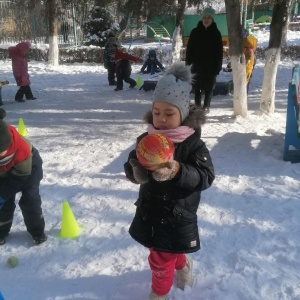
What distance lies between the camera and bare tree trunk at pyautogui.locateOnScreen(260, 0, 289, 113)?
266 inches

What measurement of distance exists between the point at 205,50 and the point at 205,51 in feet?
0.06

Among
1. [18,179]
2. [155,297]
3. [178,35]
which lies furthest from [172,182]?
[178,35]

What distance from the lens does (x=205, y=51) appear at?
6.92 m

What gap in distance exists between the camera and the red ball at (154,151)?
5.95 feet

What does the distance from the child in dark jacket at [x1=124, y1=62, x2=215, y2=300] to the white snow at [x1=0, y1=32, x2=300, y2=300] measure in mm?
562

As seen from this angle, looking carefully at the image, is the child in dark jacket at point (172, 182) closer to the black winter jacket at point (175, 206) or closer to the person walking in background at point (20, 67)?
the black winter jacket at point (175, 206)

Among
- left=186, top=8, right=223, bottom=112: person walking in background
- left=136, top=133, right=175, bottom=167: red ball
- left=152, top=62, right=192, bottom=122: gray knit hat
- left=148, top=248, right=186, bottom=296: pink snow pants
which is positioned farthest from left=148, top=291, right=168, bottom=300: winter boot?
left=186, top=8, right=223, bottom=112: person walking in background

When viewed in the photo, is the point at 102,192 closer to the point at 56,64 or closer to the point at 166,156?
the point at 166,156

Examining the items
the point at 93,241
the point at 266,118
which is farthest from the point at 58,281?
the point at 266,118

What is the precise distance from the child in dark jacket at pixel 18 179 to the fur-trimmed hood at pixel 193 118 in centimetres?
113

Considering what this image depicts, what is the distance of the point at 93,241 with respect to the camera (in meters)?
3.38

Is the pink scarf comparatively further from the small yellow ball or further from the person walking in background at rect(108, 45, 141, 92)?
the person walking in background at rect(108, 45, 141, 92)

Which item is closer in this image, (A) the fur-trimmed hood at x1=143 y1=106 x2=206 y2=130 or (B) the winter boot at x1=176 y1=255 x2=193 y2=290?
(A) the fur-trimmed hood at x1=143 y1=106 x2=206 y2=130

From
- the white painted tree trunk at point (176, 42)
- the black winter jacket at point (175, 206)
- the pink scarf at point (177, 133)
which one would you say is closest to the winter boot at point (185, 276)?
the black winter jacket at point (175, 206)
